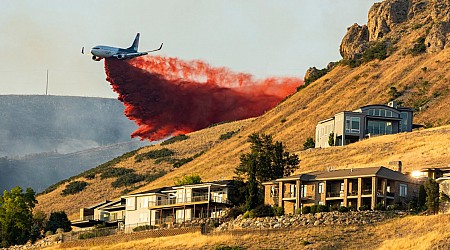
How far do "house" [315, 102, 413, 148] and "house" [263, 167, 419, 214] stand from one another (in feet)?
155

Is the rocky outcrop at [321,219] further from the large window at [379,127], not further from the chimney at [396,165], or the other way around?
the large window at [379,127]

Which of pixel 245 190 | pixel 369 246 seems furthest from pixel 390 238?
pixel 245 190

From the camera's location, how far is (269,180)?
127 meters

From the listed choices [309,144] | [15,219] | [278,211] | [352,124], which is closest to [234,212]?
[278,211]

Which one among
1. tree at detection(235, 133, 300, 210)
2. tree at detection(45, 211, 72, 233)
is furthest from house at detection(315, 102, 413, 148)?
tree at detection(45, 211, 72, 233)

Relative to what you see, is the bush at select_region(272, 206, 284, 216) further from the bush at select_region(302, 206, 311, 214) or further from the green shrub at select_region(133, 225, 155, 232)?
the green shrub at select_region(133, 225, 155, 232)

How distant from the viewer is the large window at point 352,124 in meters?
168

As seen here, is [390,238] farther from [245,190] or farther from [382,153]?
[382,153]

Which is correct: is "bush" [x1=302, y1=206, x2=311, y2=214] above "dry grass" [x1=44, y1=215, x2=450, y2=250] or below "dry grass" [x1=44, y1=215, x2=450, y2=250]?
above

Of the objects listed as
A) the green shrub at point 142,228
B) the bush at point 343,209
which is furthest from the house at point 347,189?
the green shrub at point 142,228

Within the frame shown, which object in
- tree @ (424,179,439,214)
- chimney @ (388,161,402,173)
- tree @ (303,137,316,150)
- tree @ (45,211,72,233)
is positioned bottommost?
tree @ (45,211,72,233)

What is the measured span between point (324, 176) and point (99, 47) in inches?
3410

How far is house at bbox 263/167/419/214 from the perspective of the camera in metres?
114

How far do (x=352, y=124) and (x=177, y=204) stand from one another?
1820 inches
